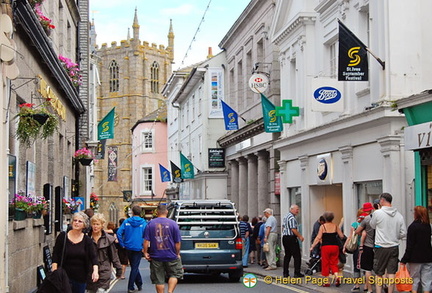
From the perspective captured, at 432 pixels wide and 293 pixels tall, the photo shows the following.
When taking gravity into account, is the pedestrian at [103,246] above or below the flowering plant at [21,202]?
below

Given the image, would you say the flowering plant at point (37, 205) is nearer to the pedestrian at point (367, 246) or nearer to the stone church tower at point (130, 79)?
the pedestrian at point (367, 246)

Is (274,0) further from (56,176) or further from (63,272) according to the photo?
(63,272)

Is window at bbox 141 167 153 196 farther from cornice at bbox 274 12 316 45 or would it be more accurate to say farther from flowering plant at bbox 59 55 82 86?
flowering plant at bbox 59 55 82 86

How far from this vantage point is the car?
59.5ft

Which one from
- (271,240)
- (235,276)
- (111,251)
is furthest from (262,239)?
(111,251)

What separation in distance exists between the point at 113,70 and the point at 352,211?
100243 mm

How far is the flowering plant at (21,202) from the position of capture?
44.1ft

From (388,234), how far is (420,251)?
922 mm

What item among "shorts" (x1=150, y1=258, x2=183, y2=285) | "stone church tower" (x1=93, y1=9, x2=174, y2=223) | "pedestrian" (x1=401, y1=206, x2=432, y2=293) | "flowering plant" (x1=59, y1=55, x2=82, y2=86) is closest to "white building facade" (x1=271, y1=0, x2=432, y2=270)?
"pedestrian" (x1=401, y1=206, x2=432, y2=293)

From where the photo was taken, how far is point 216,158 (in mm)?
38469

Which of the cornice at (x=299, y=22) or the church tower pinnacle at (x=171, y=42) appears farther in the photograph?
the church tower pinnacle at (x=171, y=42)

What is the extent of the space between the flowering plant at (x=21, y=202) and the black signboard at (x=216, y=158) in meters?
24.7

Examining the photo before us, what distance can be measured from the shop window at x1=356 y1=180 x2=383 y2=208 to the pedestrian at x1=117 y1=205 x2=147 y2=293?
528 centimetres

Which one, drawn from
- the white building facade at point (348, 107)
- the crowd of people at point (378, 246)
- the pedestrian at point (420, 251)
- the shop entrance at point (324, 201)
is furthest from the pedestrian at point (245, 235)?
the pedestrian at point (420, 251)
